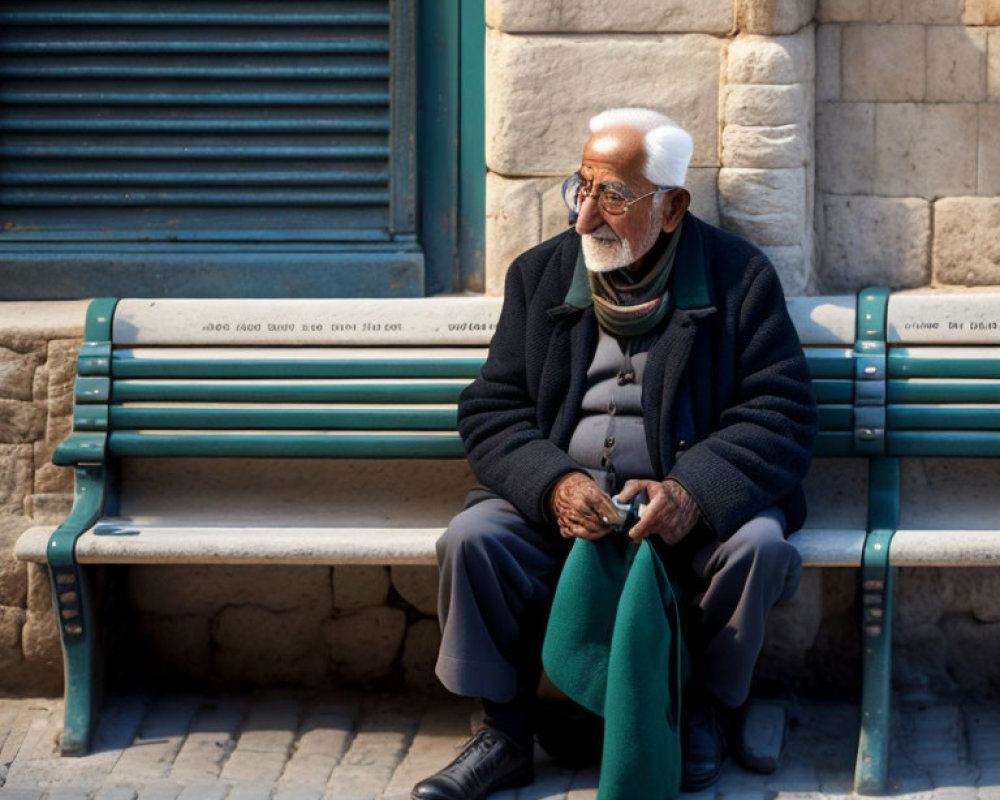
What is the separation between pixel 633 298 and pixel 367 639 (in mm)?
1330

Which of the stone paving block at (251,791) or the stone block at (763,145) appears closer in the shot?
the stone paving block at (251,791)

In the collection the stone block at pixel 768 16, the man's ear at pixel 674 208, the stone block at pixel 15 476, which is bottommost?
the stone block at pixel 15 476

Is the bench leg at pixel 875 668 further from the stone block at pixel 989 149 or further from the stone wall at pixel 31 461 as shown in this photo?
the stone wall at pixel 31 461

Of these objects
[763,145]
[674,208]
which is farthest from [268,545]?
[763,145]

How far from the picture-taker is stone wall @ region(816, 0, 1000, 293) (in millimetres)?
5258

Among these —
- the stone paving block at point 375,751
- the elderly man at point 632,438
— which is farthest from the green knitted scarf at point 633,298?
the stone paving block at point 375,751

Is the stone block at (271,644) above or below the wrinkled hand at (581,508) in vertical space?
below

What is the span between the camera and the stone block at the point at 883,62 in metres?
5.27

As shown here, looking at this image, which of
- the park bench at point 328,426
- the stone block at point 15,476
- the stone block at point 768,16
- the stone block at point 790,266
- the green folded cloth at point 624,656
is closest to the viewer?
the green folded cloth at point 624,656

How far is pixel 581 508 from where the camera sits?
14.9 feet

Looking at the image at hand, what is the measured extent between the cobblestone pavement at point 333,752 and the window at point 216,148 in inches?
48.0

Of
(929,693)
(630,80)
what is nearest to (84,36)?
(630,80)

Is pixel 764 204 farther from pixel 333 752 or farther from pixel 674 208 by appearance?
pixel 333 752

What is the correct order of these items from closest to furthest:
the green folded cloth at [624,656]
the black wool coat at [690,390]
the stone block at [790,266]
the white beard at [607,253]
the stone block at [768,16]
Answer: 1. the green folded cloth at [624,656]
2. the black wool coat at [690,390]
3. the white beard at [607,253]
4. the stone block at [768,16]
5. the stone block at [790,266]
